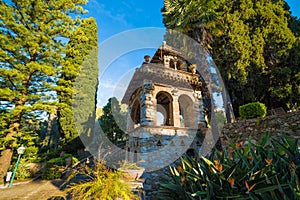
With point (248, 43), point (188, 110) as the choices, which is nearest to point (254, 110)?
A: point (188, 110)

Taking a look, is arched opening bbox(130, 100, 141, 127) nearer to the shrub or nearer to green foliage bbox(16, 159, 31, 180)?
the shrub

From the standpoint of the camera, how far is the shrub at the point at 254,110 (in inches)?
277

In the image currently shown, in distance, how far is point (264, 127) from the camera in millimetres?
6398

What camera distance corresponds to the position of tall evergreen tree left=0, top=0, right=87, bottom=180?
735 centimetres

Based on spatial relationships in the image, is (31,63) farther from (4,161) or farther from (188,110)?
(188,110)

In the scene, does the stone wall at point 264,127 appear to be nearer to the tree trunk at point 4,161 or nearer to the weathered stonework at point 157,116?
the weathered stonework at point 157,116

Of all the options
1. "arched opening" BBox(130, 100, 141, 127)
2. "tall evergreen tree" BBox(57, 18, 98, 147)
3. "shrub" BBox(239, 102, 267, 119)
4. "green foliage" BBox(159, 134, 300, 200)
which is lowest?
"green foliage" BBox(159, 134, 300, 200)

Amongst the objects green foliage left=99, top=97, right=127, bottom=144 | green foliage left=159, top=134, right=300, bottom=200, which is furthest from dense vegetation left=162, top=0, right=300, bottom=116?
green foliage left=99, top=97, right=127, bottom=144

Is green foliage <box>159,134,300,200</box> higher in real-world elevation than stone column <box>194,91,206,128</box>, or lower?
lower

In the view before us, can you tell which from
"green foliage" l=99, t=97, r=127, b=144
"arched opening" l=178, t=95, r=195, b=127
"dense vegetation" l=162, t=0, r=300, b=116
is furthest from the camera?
"green foliage" l=99, t=97, r=127, b=144

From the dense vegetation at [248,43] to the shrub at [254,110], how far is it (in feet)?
11.9

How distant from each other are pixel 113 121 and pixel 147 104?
11.5 meters

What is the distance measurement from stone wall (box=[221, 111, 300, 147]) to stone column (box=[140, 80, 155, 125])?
3.76 m

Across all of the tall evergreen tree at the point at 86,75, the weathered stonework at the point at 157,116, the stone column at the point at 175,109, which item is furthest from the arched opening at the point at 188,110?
the tall evergreen tree at the point at 86,75
